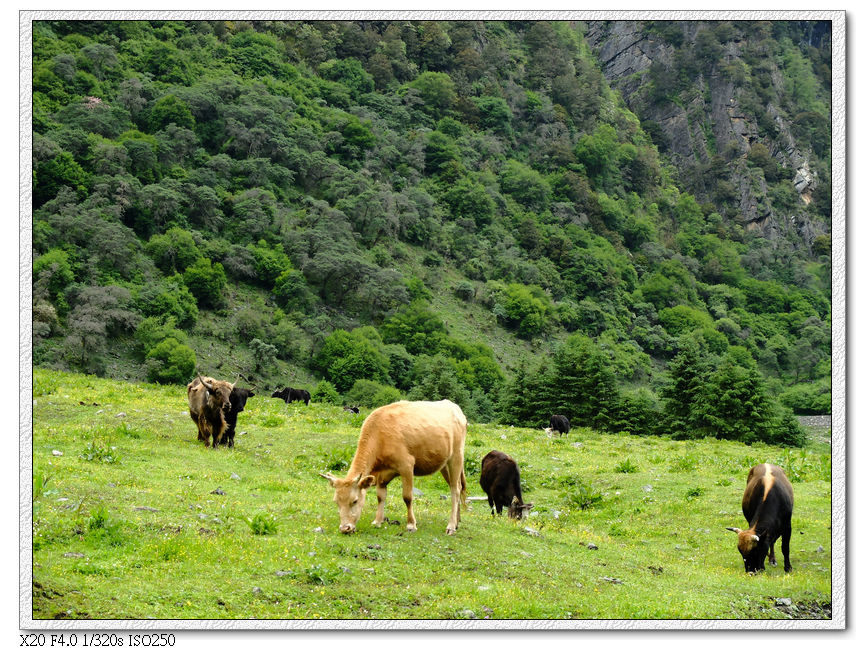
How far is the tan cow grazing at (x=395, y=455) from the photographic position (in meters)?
13.2

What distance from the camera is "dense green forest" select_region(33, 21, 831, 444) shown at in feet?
228

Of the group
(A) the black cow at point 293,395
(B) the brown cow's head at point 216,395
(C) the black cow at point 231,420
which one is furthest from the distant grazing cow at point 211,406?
(A) the black cow at point 293,395

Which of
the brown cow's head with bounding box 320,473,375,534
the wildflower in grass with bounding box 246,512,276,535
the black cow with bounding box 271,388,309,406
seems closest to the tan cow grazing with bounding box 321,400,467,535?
the brown cow's head with bounding box 320,473,375,534

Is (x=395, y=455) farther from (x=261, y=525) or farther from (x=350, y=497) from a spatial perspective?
(x=261, y=525)

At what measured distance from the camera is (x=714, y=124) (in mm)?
185125

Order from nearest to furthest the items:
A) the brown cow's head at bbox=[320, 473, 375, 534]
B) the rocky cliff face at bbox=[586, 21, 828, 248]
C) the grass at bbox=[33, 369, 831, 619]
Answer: the grass at bbox=[33, 369, 831, 619]
the brown cow's head at bbox=[320, 473, 375, 534]
the rocky cliff face at bbox=[586, 21, 828, 248]

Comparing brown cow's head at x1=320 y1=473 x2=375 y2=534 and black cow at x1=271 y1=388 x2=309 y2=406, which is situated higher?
brown cow's head at x1=320 y1=473 x2=375 y2=534

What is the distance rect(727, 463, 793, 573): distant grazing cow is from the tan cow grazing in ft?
18.8

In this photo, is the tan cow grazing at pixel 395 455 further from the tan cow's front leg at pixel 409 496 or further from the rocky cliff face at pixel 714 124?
the rocky cliff face at pixel 714 124

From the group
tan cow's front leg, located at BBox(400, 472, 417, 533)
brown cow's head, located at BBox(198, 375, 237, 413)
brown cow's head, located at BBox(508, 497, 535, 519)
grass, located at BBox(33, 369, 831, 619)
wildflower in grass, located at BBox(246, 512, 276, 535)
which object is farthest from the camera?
brown cow's head, located at BBox(198, 375, 237, 413)

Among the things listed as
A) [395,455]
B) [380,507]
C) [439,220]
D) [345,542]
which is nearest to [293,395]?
[380,507]

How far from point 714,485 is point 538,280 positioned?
364 feet

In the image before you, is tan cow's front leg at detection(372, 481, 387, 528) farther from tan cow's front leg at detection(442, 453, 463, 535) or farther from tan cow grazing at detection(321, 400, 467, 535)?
tan cow's front leg at detection(442, 453, 463, 535)

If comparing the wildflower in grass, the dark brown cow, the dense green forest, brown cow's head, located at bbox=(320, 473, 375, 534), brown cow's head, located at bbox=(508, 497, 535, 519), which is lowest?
the dark brown cow
